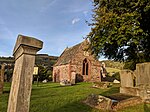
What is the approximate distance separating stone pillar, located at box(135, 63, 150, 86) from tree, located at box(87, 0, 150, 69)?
3.53m

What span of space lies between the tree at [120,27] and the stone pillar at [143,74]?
11.6 feet

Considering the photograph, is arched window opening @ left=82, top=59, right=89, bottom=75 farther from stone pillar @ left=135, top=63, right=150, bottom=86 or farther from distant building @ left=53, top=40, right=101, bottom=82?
stone pillar @ left=135, top=63, right=150, bottom=86

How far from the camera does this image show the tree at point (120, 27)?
→ 49.4ft

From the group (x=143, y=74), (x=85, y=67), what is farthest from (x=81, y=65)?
(x=143, y=74)

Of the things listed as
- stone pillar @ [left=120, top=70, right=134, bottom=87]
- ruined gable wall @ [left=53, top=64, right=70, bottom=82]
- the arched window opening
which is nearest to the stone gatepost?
stone pillar @ [left=120, top=70, right=134, bottom=87]

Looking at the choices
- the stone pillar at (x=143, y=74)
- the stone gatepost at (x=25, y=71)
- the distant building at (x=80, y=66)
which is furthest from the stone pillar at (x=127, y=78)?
the distant building at (x=80, y=66)

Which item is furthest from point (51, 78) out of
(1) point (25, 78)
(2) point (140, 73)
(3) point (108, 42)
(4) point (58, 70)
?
(1) point (25, 78)

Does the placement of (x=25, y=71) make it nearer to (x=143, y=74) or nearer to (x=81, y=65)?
(x=143, y=74)

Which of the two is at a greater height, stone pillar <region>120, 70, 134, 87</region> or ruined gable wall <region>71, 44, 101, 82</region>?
ruined gable wall <region>71, 44, 101, 82</region>

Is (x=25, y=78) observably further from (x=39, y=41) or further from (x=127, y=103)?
(x=127, y=103)

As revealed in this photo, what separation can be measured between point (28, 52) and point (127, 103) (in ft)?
26.9

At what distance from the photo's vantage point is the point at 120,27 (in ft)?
49.5

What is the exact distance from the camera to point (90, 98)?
410 inches

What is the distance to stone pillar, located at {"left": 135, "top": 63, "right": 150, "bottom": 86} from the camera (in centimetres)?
1182
